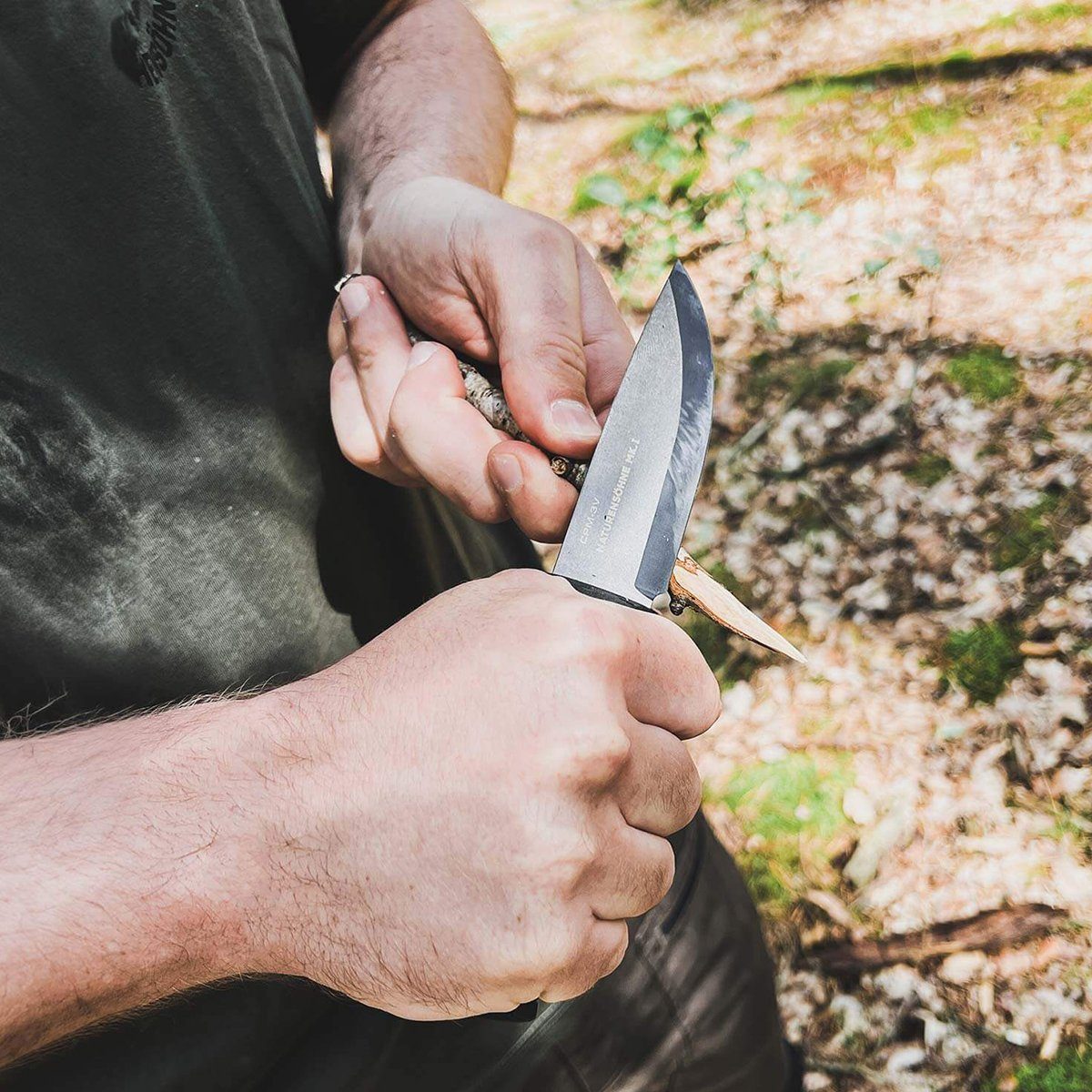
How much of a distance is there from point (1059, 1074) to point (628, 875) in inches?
88.5

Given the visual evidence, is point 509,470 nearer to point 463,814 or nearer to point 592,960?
point 463,814

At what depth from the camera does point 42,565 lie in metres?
1.50

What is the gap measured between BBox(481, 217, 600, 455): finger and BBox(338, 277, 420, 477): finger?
238 mm

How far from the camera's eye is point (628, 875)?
133 cm

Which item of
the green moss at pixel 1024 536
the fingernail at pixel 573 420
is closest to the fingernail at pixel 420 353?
the fingernail at pixel 573 420

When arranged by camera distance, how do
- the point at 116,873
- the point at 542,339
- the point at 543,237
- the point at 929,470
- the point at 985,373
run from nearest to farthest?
the point at 116,873, the point at 542,339, the point at 543,237, the point at 929,470, the point at 985,373

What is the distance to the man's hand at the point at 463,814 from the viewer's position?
1.22 metres

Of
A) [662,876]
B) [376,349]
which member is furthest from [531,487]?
[662,876]

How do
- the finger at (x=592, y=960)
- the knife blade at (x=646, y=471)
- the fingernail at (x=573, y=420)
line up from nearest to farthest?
the finger at (x=592, y=960) < the knife blade at (x=646, y=471) < the fingernail at (x=573, y=420)

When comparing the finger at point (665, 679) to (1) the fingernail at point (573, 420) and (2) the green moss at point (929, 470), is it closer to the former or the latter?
(1) the fingernail at point (573, 420)

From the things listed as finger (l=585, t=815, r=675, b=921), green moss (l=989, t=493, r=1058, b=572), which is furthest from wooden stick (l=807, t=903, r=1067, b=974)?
finger (l=585, t=815, r=675, b=921)

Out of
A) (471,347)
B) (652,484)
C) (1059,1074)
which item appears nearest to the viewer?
(652,484)

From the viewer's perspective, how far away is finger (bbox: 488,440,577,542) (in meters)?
1.64

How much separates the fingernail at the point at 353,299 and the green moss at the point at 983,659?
293 centimetres
